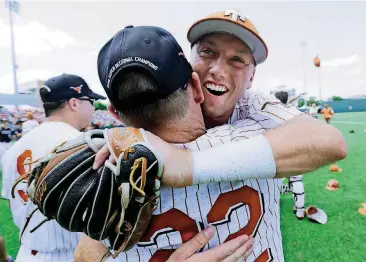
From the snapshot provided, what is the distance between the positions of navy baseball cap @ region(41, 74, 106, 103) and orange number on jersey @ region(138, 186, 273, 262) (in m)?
2.27

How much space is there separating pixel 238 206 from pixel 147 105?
0.46 m

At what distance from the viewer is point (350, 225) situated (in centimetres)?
472

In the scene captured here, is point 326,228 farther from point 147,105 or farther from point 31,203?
point 147,105

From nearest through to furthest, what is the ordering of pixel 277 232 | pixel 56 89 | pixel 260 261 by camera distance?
pixel 260 261 < pixel 277 232 < pixel 56 89

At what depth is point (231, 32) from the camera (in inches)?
57.8

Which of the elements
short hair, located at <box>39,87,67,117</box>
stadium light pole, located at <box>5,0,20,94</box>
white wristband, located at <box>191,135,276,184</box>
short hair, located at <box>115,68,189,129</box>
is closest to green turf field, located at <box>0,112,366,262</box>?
short hair, located at <box>39,87,67,117</box>

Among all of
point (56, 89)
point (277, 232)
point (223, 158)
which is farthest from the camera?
point (56, 89)

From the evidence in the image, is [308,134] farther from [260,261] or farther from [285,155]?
[260,261]

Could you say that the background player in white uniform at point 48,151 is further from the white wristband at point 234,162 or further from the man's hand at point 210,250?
the white wristband at point 234,162

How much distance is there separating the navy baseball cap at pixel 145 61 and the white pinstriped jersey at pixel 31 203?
1573mm

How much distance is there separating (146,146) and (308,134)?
550 millimetres

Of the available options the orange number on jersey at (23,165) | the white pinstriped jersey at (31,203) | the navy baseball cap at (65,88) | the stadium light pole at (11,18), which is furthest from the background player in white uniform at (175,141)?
the stadium light pole at (11,18)

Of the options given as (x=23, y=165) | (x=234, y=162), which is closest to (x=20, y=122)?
(x=23, y=165)

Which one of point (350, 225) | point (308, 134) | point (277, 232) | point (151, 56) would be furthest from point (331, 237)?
point (151, 56)
